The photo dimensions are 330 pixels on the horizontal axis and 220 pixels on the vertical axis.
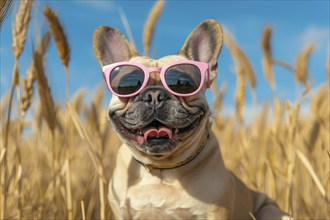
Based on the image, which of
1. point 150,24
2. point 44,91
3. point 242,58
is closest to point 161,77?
point 44,91

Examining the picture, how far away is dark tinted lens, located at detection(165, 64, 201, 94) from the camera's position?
8.24ft

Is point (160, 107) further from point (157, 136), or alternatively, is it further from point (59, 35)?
point (59, 35)

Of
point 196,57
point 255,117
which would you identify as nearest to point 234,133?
point 255,117

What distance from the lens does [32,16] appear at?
2541 millimetres

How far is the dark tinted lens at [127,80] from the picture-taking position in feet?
8.31

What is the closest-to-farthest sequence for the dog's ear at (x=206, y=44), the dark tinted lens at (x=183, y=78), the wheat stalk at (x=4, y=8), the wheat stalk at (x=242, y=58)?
the wheat stalk at (x=4, y=8)
the dark tinted lens at (x=183, y=78)
the dog's ear at (x=206, y=44)
the wheat stalk at (x=242, y=58)

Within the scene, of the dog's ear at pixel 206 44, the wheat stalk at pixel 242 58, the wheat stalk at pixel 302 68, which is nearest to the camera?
the dog's ear at pixel 206 44

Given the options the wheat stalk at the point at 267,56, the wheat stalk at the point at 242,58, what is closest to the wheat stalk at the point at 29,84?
the wheat stalk at the point at 242,58

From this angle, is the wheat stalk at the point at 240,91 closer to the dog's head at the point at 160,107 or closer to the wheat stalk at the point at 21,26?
the dog's head at the point at 160,107

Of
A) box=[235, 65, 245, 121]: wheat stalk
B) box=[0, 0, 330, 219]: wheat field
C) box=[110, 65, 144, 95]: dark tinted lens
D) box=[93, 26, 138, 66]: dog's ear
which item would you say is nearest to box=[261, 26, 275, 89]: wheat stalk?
box=[0, 0, 330, 219]: wheat field

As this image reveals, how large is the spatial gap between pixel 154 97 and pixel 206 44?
599mm

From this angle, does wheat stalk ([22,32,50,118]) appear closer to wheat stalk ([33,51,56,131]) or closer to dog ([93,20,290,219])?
wheat stalk ([33,51,56,131])

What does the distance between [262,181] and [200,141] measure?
1411 mm

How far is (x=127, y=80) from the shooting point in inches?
100.0
